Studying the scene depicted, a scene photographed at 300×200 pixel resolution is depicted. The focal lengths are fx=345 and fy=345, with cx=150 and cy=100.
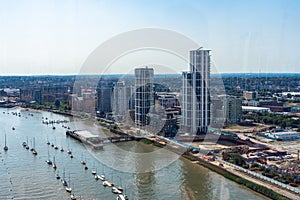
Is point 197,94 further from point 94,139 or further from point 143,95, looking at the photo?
point 94,139

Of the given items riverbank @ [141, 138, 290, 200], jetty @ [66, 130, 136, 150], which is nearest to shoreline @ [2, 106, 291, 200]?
riverbank @ [141, 138, 290, 200]

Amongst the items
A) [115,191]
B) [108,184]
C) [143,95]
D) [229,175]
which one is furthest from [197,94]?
[115,191]

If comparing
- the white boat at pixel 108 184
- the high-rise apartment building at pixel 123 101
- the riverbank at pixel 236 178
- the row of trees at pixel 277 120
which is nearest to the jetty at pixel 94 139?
the riverbank at pixel 236 178

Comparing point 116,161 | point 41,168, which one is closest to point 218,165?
point 116,161

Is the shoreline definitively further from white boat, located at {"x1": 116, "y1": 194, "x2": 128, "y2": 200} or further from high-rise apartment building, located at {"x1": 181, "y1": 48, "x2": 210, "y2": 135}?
white boat, located at {"x1": 116, "y1": 194, "x2": 128, "y2": 200}

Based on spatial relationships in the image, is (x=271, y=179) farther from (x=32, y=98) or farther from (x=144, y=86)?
(x=32, y=98)

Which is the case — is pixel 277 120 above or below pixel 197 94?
below
